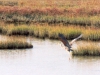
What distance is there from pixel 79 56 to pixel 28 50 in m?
2.40

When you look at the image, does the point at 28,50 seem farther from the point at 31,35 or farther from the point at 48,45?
the point at 31,35

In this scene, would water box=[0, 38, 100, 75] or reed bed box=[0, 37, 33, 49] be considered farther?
reed bed box=[0, 37, 33, 49]

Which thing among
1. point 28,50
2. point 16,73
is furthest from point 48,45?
point 16,73

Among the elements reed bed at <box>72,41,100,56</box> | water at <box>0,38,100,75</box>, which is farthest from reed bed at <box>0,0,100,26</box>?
reed bed at <box>72,41,100,56</box>

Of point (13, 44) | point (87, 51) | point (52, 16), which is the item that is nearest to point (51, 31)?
point (13, 44)

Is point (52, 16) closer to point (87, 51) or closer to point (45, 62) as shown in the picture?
point (87, 51)

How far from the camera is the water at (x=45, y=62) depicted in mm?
15586

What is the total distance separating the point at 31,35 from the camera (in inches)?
942

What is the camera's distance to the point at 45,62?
17016mm

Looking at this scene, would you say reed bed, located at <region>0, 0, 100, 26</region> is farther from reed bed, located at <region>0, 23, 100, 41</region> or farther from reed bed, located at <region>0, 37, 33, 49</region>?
reed bed, located at <region>0, 37, 33, 49</region>

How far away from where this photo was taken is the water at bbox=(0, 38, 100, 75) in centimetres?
1559

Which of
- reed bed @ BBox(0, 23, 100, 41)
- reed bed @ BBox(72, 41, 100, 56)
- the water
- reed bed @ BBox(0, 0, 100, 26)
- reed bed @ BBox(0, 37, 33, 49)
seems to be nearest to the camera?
the water

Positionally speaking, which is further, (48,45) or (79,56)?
(48,45)

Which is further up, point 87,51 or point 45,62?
point 87,51
